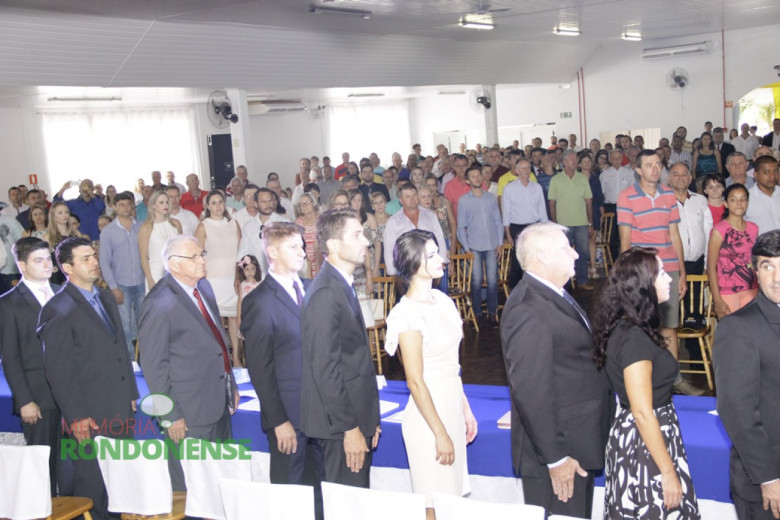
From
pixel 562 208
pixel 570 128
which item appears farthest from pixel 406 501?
pixel 570 128

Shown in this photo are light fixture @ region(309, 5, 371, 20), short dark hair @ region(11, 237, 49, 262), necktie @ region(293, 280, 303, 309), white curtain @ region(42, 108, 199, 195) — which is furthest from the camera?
white curtain @ region(42, 108, 199, 195)

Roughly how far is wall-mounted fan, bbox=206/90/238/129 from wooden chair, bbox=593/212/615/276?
5880mm

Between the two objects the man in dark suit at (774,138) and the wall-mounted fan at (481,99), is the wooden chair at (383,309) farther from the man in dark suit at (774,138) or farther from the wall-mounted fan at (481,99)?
the wall-mounted fan at (481,99)

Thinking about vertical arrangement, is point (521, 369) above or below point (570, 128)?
below

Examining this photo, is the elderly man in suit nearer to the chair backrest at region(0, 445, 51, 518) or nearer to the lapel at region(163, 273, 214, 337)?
the lapel at region(163, 273, 214, 337)

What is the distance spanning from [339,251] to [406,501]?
3.35ft

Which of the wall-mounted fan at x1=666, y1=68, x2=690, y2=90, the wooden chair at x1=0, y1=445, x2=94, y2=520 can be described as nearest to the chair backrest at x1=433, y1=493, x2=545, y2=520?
the wooden chair at x1=0, y1=445, x2=94, y2=520

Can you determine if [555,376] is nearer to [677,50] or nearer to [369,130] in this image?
[677,50]

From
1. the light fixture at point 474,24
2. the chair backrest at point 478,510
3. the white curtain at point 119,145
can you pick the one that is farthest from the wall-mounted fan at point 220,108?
the chair backrest at point 478,510

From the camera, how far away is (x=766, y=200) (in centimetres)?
548

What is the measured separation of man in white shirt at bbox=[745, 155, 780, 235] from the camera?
5445mm

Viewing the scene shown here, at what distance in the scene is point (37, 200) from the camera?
10.1 m

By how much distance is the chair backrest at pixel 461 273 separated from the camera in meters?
7.66

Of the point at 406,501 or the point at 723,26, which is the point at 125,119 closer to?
the point at 723,26
